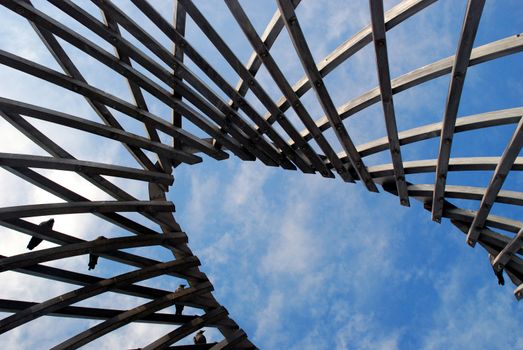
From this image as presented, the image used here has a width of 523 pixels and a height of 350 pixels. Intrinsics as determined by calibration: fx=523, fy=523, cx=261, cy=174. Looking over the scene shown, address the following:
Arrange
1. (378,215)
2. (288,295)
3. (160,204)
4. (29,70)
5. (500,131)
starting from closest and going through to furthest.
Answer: (29,70) < (160,204) < (288,295) < (378,215) < (500,131)

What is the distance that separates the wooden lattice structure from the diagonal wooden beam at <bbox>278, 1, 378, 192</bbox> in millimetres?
19

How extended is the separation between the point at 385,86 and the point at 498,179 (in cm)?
276

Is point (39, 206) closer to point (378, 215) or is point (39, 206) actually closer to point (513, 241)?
point (513, 241)

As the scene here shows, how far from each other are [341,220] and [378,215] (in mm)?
4248

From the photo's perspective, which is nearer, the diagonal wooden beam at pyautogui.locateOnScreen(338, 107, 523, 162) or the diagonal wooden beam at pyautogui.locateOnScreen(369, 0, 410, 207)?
the diagonal wooden beam at pyautogui.locateOnScreen(369, 0, 410, 207)

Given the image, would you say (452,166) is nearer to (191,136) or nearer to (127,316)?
(191,136)

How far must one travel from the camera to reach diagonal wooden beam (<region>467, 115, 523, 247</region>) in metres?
8.27

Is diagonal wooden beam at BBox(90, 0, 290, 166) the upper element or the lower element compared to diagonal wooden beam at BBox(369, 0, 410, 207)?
upper

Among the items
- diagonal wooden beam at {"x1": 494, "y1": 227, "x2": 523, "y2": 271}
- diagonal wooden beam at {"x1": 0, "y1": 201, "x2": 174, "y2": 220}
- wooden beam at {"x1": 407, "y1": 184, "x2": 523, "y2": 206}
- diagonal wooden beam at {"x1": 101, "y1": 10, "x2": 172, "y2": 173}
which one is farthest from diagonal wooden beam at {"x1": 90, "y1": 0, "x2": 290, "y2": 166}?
diagonal wooden beam at {"x1": 494, "y1": 227, "x2": 523, "y2": 271}

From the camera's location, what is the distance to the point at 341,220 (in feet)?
180

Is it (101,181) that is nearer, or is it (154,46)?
(154,46)

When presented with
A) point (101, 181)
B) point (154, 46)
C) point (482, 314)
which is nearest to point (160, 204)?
point (101, 181)

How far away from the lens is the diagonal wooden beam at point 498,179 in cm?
827

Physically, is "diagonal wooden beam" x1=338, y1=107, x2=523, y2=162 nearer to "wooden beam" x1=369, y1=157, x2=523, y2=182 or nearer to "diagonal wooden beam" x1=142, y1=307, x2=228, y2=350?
"wooden beam" x1=369, y1=157, x2=523, y2=182
